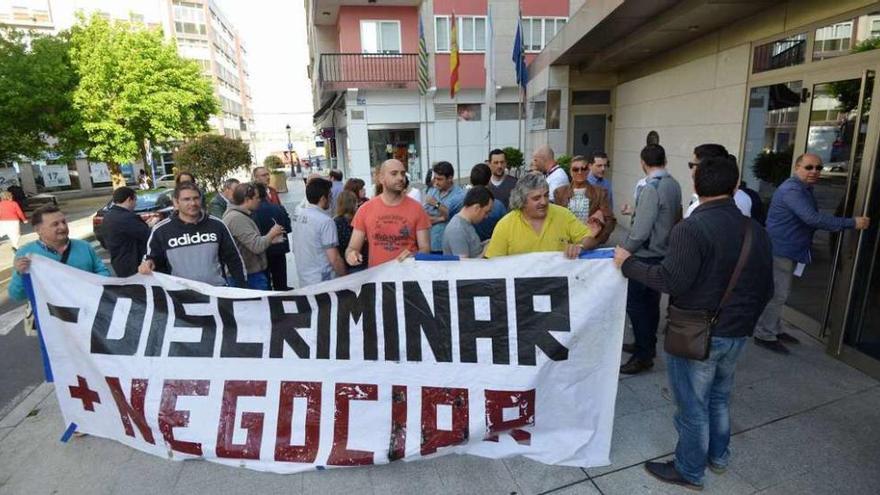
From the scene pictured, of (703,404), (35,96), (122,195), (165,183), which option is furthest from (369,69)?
(165,183)

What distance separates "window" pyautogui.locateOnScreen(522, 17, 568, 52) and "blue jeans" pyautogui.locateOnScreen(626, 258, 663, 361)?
19.0 meters

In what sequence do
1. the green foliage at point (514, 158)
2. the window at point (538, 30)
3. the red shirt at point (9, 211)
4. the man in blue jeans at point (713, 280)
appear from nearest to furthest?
the man in blue jeans at point (713, 280), the red shirt at point (9, 211), the green foliage at point (514, 158), the window at point (538, 30)

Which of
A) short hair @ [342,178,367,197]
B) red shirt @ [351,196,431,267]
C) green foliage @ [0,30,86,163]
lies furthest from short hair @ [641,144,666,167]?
green foliage @ [0,30,86,163]

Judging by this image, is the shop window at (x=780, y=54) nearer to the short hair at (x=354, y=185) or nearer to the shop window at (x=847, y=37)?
the shop window at (x=847, y=37)

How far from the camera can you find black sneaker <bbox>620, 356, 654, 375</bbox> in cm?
422

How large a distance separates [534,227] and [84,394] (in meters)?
3.53

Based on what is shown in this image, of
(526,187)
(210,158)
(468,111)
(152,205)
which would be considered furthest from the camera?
(468,111)

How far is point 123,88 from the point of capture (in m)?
23.2

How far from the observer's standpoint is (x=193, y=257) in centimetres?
385

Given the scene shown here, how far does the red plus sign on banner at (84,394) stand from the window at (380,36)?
19.2 m

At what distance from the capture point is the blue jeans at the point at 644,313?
4.07 m

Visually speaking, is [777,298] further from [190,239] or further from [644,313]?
[190,239]

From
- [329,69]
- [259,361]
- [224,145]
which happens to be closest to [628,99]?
[259,361]

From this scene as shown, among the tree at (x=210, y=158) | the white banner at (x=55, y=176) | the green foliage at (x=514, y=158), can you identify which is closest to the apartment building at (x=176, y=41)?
the white banner at (x=55, y=176)
